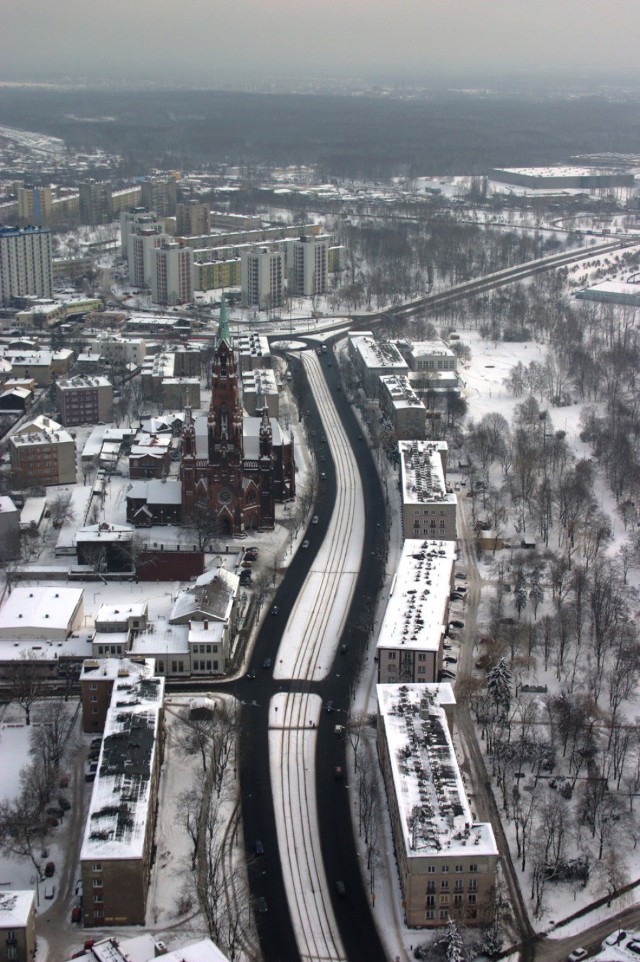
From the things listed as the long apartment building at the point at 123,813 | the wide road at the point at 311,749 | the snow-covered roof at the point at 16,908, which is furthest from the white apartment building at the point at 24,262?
the snow-covered roof at the point at 16,908

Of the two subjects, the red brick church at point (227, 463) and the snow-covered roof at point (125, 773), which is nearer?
the snow-covered roof at point (125, 773)

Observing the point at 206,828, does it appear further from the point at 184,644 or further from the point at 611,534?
the point at 611,534

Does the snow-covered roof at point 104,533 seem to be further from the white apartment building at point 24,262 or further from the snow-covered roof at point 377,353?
the white apartment building at point 24,262

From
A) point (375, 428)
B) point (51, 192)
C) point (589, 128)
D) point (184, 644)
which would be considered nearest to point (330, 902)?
point (184, 644)

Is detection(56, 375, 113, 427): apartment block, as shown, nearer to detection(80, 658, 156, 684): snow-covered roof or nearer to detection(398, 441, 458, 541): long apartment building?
detection(398, 441, 458, 541): long apartment building

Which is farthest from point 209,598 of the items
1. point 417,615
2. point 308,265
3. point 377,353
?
point 308,265

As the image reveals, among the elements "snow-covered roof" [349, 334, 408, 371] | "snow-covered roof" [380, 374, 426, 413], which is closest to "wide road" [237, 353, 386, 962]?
"snow-covered roof" [380, 374, 426, 413]
